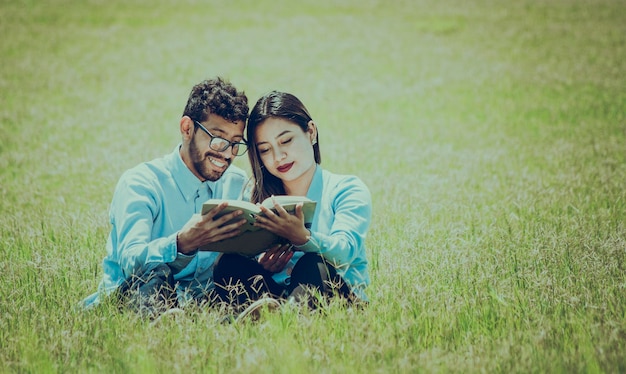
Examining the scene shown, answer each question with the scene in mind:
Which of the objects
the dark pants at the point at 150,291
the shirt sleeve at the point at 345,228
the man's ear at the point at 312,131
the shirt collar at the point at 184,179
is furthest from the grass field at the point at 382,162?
the man's ear at the point at 312,131

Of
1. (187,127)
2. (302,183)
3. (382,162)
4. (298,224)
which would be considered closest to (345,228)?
(298,224)

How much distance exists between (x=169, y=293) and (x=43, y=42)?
1934 centimetres

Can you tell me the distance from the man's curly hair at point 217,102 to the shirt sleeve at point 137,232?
0.62 metres

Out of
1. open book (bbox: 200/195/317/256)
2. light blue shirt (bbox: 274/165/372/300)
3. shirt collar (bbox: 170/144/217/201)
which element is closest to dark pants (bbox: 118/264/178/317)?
open book (bbox: 200/195/317/256)

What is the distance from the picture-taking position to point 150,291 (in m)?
4.46

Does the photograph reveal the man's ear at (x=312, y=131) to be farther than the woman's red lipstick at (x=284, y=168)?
Yes

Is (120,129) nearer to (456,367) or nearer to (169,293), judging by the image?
(169,293)

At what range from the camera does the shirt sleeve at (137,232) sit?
4.42m

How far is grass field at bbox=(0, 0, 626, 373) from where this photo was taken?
390 cm

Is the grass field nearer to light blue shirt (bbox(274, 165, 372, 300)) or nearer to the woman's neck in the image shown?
light blue shirt (bbox(274, 165, 372, 300))

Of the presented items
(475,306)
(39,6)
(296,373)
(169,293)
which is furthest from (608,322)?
(39,6)

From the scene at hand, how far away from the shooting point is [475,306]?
439 cm

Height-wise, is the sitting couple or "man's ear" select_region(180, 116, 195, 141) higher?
"man's ear" select_region(180, 116, 195, 141)

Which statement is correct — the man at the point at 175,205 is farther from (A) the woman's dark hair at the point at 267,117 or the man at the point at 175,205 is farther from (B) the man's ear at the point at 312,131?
(B) the man's ear at the point at 312,131
